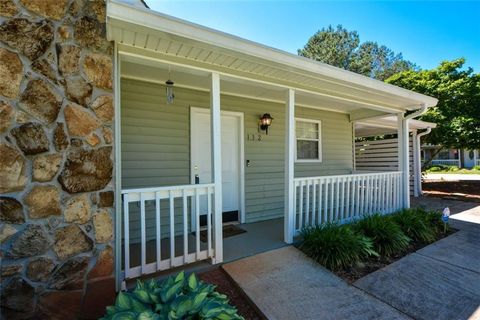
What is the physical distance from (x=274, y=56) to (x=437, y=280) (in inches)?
122

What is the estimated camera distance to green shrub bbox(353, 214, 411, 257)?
3.26 m

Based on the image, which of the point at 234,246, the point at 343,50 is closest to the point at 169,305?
the point at 234,246

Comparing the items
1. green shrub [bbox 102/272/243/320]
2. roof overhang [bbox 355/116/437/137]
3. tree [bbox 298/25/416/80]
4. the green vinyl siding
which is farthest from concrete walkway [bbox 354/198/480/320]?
tree [bbox 298/25/416/80]

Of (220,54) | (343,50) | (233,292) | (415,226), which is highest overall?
(343,50)

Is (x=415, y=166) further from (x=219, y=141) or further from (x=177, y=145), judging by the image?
(x=177, y=145)

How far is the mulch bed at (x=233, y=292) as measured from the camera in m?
2.10

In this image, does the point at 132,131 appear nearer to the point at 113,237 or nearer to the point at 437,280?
the point at 113,237

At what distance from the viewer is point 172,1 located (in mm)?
4121

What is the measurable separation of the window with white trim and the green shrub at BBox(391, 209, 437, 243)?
2.09m

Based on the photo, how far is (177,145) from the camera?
12.7 ft

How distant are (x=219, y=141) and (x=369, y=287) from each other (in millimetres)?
2272

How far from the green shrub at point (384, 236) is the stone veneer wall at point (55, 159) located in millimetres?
3319

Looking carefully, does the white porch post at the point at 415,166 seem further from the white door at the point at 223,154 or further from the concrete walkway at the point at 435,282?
the white door at the point at 223,154

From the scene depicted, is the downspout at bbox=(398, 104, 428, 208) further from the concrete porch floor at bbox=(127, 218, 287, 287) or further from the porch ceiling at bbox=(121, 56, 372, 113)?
the concrete porch floor at bbox=(127, 218, 287, 287)
